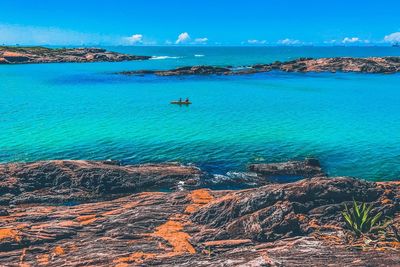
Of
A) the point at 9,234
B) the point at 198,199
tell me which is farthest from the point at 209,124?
the point at 9,234

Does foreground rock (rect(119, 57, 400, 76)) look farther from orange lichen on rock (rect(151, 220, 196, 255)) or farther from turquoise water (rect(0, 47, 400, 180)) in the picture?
orange lichen on rock (rect(151, 220, 196, 255))

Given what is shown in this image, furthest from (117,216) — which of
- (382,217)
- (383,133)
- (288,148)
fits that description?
(383,133)

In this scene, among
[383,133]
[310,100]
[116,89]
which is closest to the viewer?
[383,133]

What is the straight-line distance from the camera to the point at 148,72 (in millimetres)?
154500

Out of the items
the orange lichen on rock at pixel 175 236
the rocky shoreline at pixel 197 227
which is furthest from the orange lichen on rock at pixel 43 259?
the orange lichen on rock at pixel 175 236

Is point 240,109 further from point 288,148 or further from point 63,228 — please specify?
point 63,228

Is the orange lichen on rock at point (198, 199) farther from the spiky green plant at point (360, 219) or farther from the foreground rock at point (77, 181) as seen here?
the spiky green plant at point (360, 219)

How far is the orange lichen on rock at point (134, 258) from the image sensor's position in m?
21.2

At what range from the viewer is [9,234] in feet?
77.3

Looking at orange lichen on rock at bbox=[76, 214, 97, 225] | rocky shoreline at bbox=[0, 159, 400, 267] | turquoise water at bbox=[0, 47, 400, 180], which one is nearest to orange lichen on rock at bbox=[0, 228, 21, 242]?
rocky shoreline at bbox=[0, 159, 400, 267]

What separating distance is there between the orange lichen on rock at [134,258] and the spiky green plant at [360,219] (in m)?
12.5

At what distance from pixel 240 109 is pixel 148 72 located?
82.3 metres

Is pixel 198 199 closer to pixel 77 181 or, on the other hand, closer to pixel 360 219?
pixel 360 219

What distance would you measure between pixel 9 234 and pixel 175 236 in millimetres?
10287
